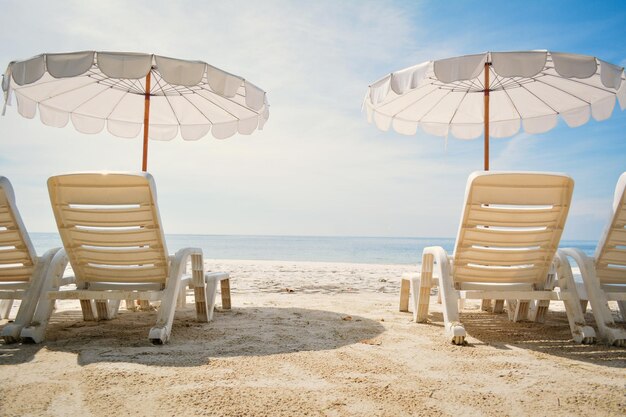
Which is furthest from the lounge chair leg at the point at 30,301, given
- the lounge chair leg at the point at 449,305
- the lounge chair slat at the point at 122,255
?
the lounge chair leg at the point at 449,305

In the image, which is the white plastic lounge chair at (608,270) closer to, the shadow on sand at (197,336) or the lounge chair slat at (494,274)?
the lounge chair slat at (494,274)

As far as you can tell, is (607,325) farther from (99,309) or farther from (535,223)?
(99,309)

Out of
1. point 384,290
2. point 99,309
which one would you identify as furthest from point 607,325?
point 99,309

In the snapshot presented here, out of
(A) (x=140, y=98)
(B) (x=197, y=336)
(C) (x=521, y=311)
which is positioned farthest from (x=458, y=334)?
(A) (x=140, y=98)

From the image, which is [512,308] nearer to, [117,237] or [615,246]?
[615,246]

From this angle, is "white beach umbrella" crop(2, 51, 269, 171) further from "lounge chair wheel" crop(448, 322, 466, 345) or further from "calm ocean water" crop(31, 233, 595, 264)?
→ "calm ocean water" crop(31, 233, 595, 264)

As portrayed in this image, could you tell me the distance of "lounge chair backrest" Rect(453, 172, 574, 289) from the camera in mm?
2947

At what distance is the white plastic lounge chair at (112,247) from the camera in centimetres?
292

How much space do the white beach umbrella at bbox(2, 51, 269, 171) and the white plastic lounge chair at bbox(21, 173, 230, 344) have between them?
1193 millimetres

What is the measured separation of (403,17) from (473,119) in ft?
7.27

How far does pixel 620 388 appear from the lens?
193 centimetres

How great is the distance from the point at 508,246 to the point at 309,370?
200 cm

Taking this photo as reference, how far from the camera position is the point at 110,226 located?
3.05 meters

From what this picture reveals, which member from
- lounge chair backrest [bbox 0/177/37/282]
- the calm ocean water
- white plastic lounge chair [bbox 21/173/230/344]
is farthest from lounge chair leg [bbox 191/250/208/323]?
the calm ocean water
